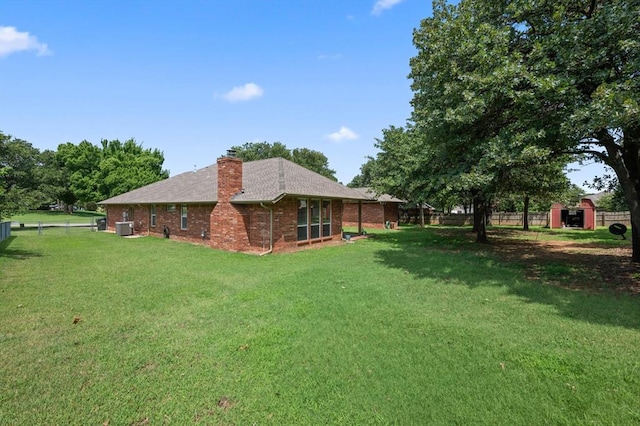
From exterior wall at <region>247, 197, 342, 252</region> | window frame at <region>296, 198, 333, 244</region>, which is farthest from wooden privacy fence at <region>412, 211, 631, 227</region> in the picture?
exterior wall at <region>247, 197, 342, 252</region>

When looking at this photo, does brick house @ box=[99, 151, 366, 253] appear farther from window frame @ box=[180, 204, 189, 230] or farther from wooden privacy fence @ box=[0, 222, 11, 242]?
wooden privacy fence @ box=[0, 222, 11, 242]

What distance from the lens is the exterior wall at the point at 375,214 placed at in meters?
28.1

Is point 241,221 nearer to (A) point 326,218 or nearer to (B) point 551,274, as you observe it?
(A) point 326,218

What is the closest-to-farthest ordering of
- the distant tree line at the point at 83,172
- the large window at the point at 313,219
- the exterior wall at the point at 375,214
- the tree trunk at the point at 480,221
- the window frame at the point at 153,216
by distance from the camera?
the large window at the point at 313,219, the tree trunk at the point at 480,221, the window frame at the point at 153,216, the exterior wall at the point at 375,214, the distant tree line at the point at 83,172

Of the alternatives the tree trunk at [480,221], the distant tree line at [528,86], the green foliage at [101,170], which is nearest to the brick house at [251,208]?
the distant tree line at [528,86]

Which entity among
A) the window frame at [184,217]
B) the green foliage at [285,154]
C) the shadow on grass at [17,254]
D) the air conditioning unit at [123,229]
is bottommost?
the shadow on grass at [17,254]

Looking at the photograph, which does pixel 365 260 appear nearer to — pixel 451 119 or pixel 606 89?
pixel 451 119

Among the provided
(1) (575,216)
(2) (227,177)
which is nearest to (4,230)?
(2) (227,177)

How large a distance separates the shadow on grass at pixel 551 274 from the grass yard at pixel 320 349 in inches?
3.1

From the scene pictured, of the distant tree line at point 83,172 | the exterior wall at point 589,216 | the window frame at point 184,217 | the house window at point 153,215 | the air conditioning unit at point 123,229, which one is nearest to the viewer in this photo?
the window frame at point 184,217

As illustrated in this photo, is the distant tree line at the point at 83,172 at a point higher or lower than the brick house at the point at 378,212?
higher

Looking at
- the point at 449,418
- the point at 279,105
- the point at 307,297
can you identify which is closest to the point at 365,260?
the point at 307,297

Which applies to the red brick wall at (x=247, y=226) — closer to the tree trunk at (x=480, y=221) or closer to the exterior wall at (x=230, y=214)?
the exterior wall at (x=230, y=214)

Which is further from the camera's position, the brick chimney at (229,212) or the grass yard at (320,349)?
the brick chimney at (229,212)
